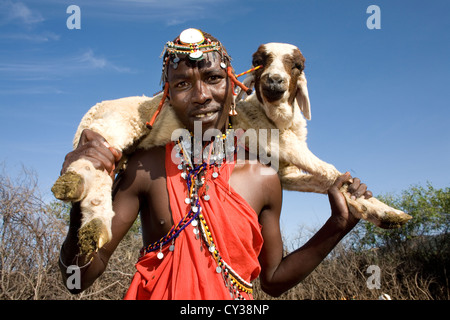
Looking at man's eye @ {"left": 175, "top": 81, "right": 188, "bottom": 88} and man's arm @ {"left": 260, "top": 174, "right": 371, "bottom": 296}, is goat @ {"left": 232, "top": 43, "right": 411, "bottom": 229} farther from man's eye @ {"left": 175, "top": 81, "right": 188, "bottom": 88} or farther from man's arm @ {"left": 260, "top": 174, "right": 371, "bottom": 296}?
man's eye @ {"left": 175, "top": 81, "right": 188, "bottom": 88}

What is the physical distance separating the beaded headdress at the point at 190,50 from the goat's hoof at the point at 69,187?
0.71 m

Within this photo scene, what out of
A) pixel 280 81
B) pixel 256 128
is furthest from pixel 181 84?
pixel 280 81

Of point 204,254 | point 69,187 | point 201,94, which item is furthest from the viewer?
point 201,94

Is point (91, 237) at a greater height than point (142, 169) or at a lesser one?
lesser

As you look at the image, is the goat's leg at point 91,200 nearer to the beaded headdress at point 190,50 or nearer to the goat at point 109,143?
the goat at point 109,143

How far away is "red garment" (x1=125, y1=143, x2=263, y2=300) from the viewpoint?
197 cm

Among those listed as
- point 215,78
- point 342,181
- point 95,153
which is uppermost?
point 215,78

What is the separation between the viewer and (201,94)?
224cm

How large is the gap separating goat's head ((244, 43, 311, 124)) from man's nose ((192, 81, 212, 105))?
2.49ft

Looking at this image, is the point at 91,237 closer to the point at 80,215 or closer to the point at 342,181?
the point at 80,215

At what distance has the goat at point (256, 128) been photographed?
5.76 feet

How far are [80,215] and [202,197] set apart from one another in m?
Result: 0.66
